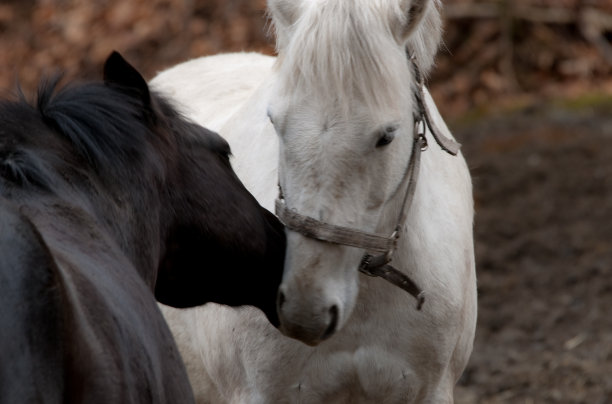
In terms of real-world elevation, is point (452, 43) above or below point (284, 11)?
below

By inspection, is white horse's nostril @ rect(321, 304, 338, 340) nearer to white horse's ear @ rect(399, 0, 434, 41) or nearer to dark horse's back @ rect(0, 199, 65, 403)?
white horse's ear @ rect(399, 0, 434, 41)

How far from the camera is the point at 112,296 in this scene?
2547 millimetres

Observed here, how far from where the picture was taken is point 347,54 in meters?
3.20

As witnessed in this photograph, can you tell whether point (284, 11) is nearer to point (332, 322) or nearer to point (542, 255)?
point (332, 322)

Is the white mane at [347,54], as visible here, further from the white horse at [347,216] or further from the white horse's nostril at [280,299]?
the white horse's nostril at [280,299]

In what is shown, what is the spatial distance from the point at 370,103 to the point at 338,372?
3.25ft

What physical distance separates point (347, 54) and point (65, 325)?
1.33m

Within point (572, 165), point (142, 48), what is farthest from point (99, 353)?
point (142, 48)

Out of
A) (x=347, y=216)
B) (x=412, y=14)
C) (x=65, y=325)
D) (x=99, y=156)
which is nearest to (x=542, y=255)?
(x=412, y=14)

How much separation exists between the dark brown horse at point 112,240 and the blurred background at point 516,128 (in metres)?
1.12

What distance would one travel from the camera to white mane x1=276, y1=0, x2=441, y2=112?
3199 mm

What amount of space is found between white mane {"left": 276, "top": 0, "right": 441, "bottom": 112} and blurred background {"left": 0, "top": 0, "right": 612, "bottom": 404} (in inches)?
49.1

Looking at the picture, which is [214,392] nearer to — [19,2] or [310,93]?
[310,93]

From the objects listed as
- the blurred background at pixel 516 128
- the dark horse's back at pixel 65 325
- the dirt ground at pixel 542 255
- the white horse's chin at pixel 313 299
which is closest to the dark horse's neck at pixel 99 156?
the dark horse's back at pixel 65 325
